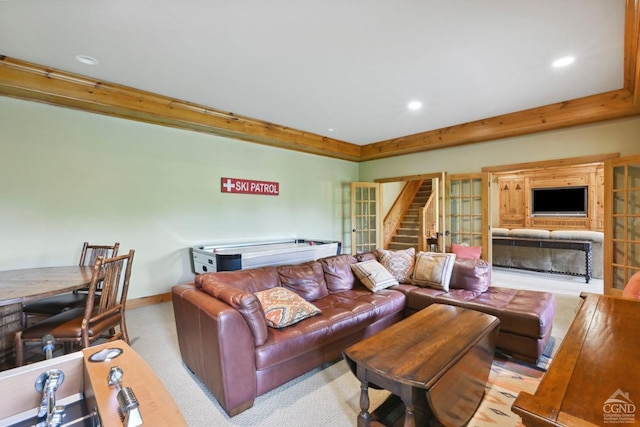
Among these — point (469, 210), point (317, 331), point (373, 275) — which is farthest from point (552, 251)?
point (317, 331)

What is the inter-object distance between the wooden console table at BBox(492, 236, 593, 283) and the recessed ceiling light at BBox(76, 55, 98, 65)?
7551 millimetres

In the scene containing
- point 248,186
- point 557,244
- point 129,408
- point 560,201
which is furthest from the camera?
point 560,201

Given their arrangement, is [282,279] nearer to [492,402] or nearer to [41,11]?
[492,402]

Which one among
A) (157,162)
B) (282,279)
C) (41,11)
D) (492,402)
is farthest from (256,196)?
(492,402)

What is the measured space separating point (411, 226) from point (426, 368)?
6.71 m

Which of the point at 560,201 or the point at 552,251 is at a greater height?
the point at 560,201

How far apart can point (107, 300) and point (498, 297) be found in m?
3.79

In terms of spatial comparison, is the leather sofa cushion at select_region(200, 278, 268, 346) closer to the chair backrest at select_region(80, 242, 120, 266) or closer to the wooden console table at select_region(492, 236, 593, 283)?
the chair backrest at select_region(80, 242, 120, 266)

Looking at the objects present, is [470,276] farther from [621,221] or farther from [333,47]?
[333,47]

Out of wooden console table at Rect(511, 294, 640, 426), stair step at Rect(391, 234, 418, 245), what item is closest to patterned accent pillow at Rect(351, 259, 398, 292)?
wooden console table at Rect(511, 294, 640, 426)

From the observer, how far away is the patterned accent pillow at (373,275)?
3.30m

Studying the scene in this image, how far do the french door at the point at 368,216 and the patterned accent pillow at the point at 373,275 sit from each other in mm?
3027

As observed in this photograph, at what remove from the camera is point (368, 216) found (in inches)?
263

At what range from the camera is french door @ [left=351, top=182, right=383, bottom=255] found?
6.61 metres
